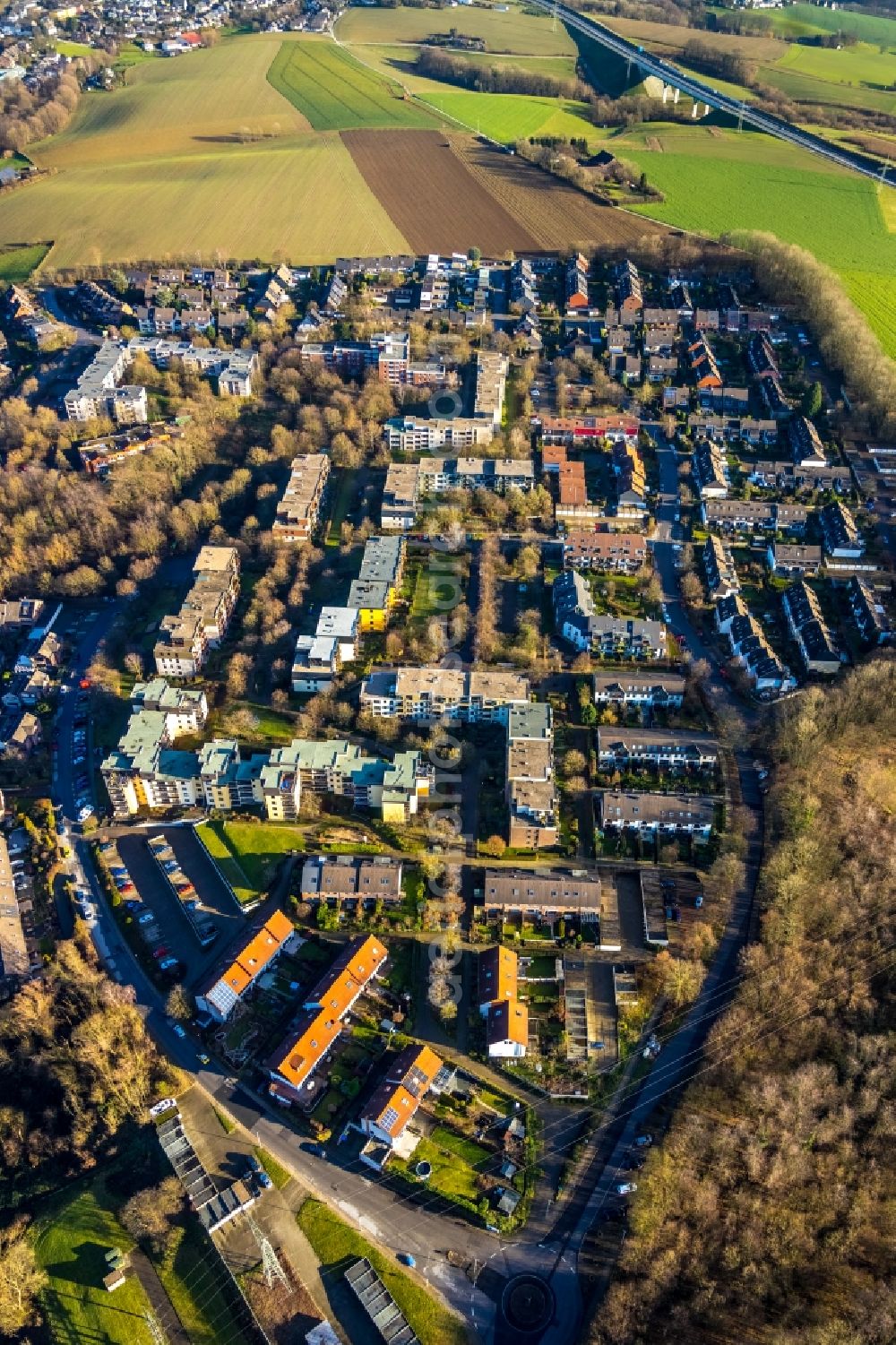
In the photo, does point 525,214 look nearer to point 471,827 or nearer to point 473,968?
point 471,827

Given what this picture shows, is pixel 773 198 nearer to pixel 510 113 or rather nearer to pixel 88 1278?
pixel 510 113

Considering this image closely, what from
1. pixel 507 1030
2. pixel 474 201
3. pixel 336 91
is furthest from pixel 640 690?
pixel 336 91

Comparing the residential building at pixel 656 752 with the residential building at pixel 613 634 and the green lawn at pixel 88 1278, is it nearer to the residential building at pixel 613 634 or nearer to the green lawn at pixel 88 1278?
the residential building at pixel 613 634

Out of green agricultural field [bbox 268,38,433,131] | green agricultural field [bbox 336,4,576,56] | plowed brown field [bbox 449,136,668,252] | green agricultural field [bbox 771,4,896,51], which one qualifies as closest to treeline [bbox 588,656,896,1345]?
plowed brown field [bbox 449,136,668,252]

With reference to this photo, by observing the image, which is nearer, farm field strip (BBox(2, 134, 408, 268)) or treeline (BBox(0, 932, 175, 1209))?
treeline (BBox(0, 932, 175, 1209))

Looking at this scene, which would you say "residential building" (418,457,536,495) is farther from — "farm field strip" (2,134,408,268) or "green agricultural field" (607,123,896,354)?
"farm field strip" (2,134,408,268)

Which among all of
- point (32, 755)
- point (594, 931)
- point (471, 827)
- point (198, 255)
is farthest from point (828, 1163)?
point (198, 255)
